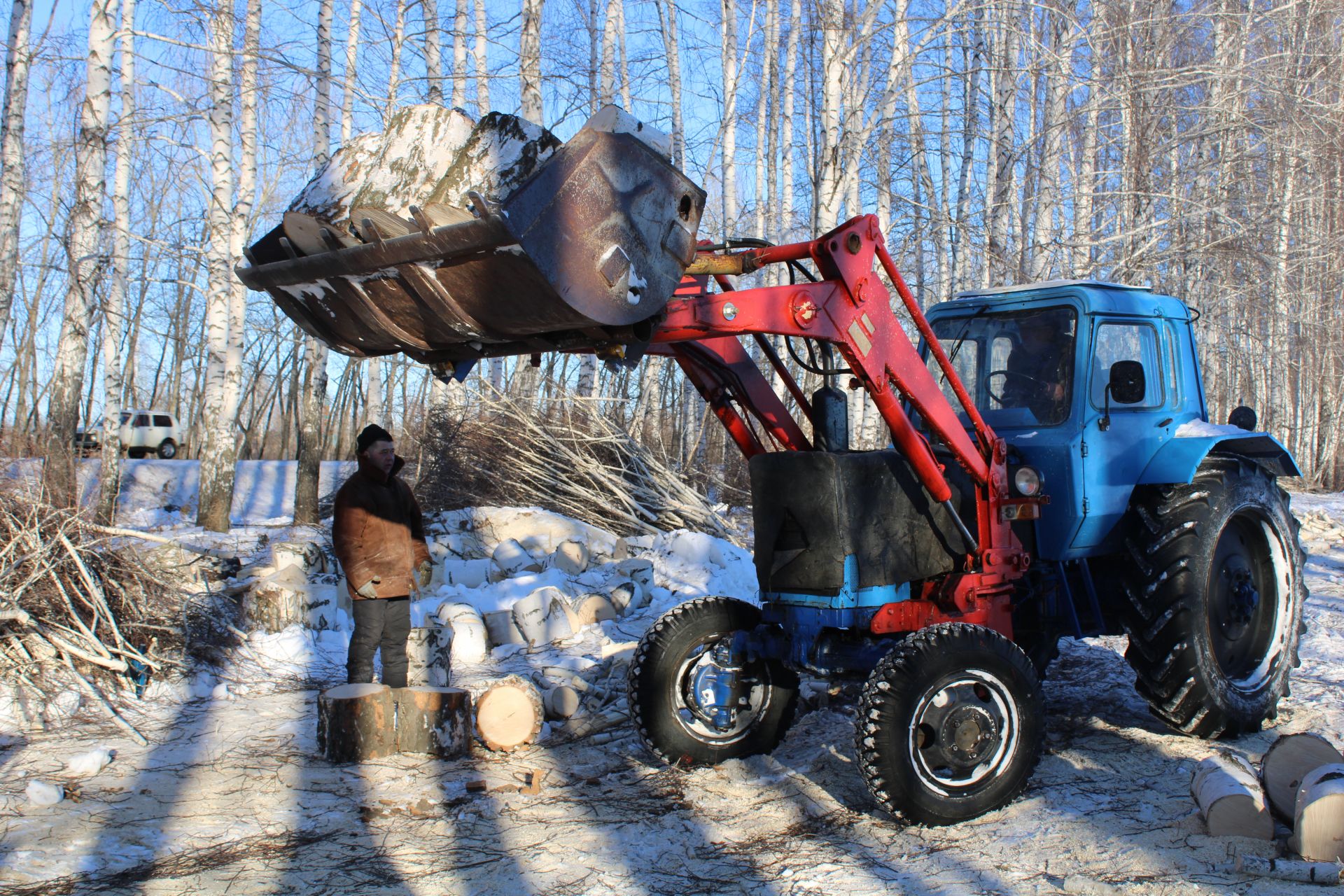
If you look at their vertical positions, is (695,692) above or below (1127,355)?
below

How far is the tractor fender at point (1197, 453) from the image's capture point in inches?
219

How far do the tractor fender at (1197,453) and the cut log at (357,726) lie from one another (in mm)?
4126

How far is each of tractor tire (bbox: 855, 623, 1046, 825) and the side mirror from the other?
1.41 meters

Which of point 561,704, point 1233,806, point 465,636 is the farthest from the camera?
point 465,636

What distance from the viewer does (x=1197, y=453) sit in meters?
5.58

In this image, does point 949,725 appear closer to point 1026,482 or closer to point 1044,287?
point 1026,482

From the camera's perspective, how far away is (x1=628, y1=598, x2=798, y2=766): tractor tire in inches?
209

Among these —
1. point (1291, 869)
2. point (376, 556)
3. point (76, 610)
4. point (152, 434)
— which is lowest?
point (1291, 869)

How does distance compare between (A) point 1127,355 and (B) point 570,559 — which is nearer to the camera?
(A) point 1127,355

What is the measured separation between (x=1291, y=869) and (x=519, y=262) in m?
3.45

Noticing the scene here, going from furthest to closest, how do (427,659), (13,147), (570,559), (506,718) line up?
(13,147) < (570,559) < (427,659) < (506,718)

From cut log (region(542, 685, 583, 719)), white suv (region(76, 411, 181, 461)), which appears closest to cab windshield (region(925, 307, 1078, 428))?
cut log (region(542, 685, 583, 719))

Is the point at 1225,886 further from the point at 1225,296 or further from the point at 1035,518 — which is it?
the point at 1225,296

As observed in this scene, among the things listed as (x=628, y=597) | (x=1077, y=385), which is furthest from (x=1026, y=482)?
(x=628, y=597)
